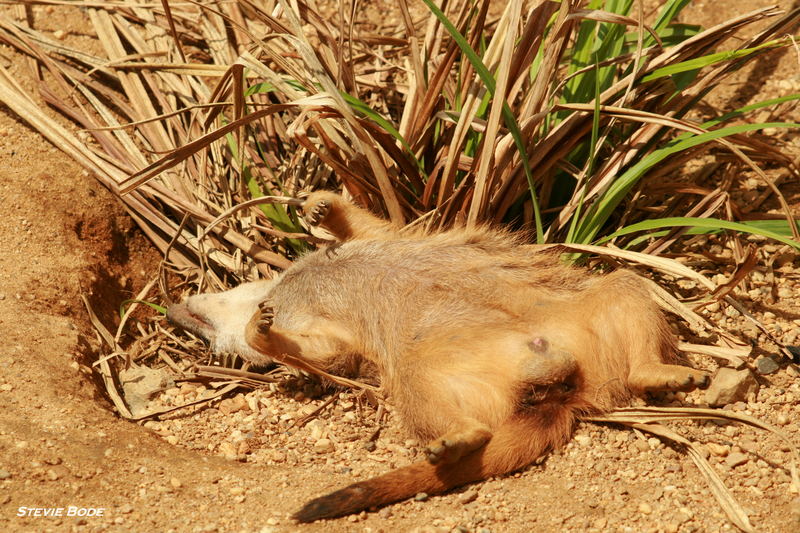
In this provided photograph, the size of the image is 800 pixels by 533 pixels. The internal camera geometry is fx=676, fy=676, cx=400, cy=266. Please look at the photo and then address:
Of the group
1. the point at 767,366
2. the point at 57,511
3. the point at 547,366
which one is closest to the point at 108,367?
the point at 57,511

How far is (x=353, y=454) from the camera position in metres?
2.53

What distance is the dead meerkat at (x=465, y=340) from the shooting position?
226 cm

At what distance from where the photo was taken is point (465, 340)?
245cm

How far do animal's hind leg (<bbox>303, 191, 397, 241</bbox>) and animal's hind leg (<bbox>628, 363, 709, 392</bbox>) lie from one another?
1176mm

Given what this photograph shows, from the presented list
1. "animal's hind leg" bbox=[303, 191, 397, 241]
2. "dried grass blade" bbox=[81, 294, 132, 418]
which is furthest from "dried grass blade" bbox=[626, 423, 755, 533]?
"dried grass blade" bbox=[81, 294, 132, 418]

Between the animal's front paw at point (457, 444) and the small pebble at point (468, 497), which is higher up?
the animal's front paw at point (457, 444)

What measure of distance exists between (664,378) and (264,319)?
1.47m

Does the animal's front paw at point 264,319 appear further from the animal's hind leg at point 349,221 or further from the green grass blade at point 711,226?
the green grass blade at point 711,226

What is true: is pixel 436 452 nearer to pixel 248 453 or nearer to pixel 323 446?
pixel 323 446

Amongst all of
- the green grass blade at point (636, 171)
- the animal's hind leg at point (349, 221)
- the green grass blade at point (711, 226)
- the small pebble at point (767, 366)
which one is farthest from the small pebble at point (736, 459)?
the animal's hind leg at point (349, 221)

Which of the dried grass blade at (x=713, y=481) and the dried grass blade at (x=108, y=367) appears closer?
the dried grass blade at (x=713, y=481)

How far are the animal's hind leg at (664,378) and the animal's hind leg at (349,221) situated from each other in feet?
3.86

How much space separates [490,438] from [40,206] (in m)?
2.35

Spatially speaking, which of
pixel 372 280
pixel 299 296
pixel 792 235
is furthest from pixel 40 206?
pixel 792 235
